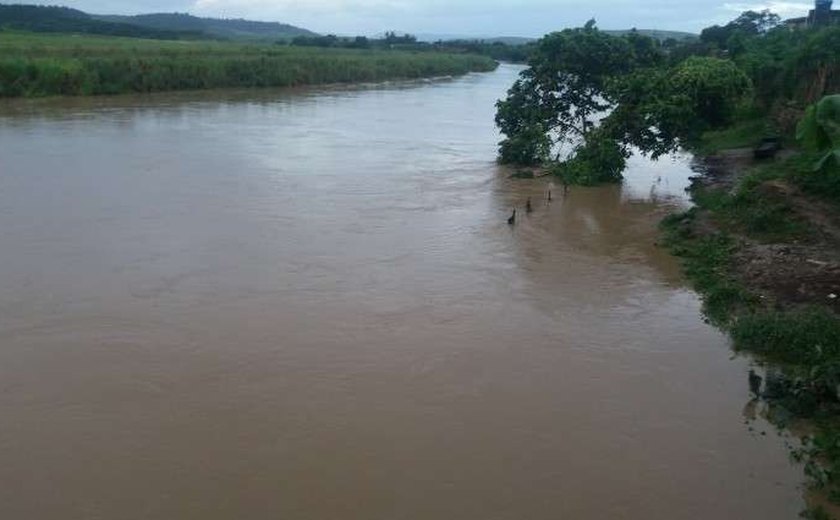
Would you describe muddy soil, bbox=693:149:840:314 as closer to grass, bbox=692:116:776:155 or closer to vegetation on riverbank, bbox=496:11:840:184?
vegetation on riverbank, bbox=496:11:840:184

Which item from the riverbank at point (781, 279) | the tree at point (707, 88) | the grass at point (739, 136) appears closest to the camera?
the riverbank at point (781, 279)

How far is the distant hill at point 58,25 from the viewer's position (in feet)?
196

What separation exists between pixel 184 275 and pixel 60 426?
390 centimetres

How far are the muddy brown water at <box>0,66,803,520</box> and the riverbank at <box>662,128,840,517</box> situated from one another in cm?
29

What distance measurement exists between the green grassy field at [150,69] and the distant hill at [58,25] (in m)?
21.9

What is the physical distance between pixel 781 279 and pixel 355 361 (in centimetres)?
547

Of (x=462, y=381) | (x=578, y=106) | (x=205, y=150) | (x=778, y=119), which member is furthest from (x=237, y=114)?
(x=462, y=381)

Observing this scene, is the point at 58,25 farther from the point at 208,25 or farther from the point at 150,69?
the point at 208,25

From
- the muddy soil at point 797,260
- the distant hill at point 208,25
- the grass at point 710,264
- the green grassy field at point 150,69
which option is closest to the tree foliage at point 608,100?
the grass at point 710,264

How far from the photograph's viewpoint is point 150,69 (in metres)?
32.7

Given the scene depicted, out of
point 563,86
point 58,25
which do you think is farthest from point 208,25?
point 563,86

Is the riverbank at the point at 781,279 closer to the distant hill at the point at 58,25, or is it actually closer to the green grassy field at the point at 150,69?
the green grassy field at the point at 150,69

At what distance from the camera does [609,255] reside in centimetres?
1198

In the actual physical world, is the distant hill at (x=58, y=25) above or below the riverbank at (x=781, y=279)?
above
